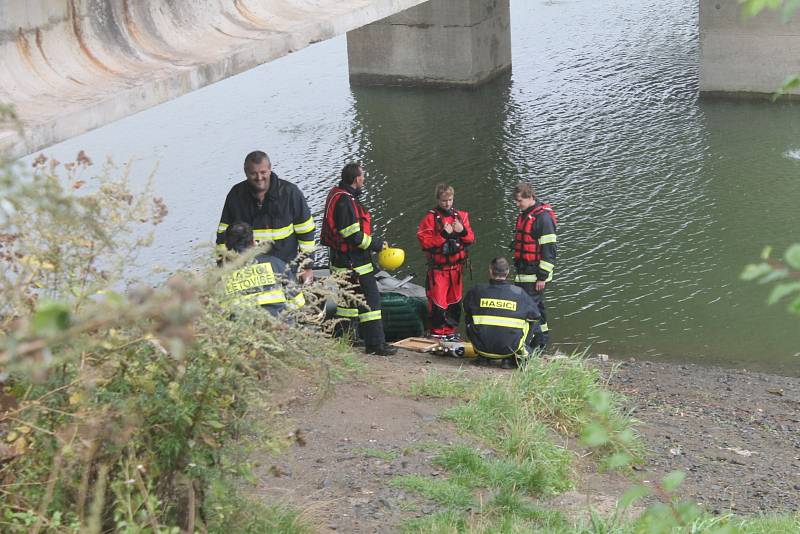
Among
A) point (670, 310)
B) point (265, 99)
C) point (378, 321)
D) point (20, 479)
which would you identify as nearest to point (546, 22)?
point (265, 99)

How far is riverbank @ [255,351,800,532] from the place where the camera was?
18.3 feet

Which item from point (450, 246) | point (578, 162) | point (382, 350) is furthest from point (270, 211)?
point (578, 162)

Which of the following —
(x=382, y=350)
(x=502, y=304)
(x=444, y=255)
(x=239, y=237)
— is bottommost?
(x=382, y=350)

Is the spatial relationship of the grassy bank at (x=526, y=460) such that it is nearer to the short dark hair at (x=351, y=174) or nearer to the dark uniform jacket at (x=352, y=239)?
the dark uniform jacket at (x=352, y=239)

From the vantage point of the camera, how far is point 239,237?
22.7 ft

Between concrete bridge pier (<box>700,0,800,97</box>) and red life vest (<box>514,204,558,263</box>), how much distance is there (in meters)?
9.90

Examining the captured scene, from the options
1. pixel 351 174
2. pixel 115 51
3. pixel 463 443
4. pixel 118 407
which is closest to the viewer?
pixel 118 407

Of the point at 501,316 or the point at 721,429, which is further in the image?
the point at 501,316

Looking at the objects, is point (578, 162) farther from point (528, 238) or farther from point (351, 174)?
point (351, 174)

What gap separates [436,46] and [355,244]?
40.2ft

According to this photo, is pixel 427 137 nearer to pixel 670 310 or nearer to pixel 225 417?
pixel 670 310

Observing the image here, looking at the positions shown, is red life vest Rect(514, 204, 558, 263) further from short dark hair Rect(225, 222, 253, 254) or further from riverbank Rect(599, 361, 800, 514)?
short dark hair Rect(225, 222, 253, 254)

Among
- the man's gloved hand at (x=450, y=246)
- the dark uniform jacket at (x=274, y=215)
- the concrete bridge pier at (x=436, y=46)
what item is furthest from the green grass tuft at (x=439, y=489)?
the concrete bridge pier at (x=436, y=46)

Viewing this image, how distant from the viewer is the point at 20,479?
12.6 ft
